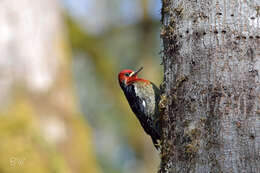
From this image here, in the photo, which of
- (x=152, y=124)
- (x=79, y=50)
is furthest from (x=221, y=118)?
(x=79, y=50)

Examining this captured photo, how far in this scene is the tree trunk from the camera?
2.62 m

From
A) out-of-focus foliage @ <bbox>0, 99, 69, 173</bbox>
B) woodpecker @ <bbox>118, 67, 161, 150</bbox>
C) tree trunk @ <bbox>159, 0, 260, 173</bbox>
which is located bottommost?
out-of-focus foliage @ <bbox>0, 99, 69, 173</bbox>

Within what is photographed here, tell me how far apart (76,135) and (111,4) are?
10815mm

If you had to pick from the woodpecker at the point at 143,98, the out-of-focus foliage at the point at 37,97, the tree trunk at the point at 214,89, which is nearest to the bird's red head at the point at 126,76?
the woodpecker at the point at 143,98

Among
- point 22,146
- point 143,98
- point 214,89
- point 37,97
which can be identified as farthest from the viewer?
point 37,97

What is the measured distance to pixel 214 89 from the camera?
2.76m

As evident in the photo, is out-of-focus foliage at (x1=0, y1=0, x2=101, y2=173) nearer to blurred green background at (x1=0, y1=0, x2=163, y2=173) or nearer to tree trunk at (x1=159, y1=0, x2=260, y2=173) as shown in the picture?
blurred green background at (x1=0, y1=0, x2=163, y2=173)

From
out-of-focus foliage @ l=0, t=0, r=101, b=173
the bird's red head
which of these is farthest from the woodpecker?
out-of-focus foliage @ l=0, t=0, r=101, b=173

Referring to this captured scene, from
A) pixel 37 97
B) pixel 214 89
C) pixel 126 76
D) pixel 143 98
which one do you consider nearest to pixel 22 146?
pixel 37 97

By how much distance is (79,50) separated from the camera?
1015 cm

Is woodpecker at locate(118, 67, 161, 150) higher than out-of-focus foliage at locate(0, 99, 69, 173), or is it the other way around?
woodpecker at locate(118, 67, 161, 150)

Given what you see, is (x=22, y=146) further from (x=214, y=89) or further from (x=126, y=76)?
(x=214, y=89)

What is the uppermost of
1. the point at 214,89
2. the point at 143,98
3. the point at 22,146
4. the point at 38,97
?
the point at 214,89

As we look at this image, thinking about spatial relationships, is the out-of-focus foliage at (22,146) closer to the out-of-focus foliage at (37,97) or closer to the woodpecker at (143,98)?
the out-of-focus foliage at (37,97)
